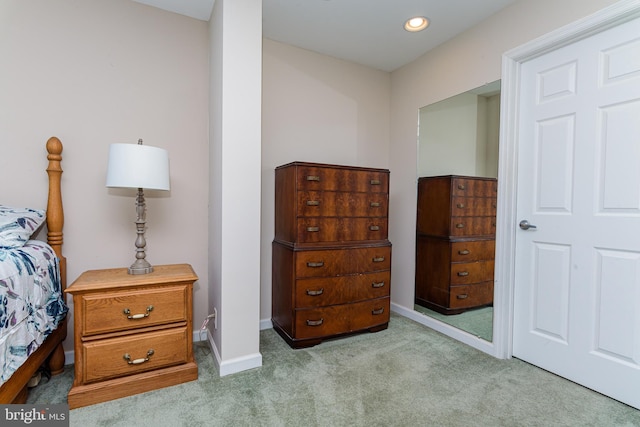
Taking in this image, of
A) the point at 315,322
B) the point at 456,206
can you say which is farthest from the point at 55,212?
the point at 456,206

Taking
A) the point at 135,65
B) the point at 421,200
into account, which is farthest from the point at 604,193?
the point at 135,65

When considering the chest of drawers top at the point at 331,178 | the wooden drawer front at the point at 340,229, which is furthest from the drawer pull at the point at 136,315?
the chest of drawers top at the point at 331,178

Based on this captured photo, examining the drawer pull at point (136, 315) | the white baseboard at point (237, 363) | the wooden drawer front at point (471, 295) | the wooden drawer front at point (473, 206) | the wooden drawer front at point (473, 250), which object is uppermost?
the wooden drawer front at point (473, 206)

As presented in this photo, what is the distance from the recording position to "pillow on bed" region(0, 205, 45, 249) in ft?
4.87

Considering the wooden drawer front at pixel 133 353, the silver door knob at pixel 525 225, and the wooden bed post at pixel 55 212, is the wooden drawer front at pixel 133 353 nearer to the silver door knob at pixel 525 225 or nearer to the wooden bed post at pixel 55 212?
the wooden bed post at pixel 55 212

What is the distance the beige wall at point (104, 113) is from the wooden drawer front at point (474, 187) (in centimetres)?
196

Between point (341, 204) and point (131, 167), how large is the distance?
4.53 ft

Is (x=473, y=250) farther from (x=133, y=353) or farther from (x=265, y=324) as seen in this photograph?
(x=133, y=353)

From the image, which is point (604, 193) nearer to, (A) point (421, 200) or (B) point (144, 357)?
(A) point (421, 200)

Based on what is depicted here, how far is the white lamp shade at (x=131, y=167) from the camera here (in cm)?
163

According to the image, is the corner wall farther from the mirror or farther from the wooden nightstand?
the mirror

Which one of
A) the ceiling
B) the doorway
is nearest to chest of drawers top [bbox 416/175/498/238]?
the doorway

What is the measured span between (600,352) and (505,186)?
108 cm

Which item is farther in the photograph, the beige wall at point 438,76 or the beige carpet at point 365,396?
the beige wall at point 438,76
